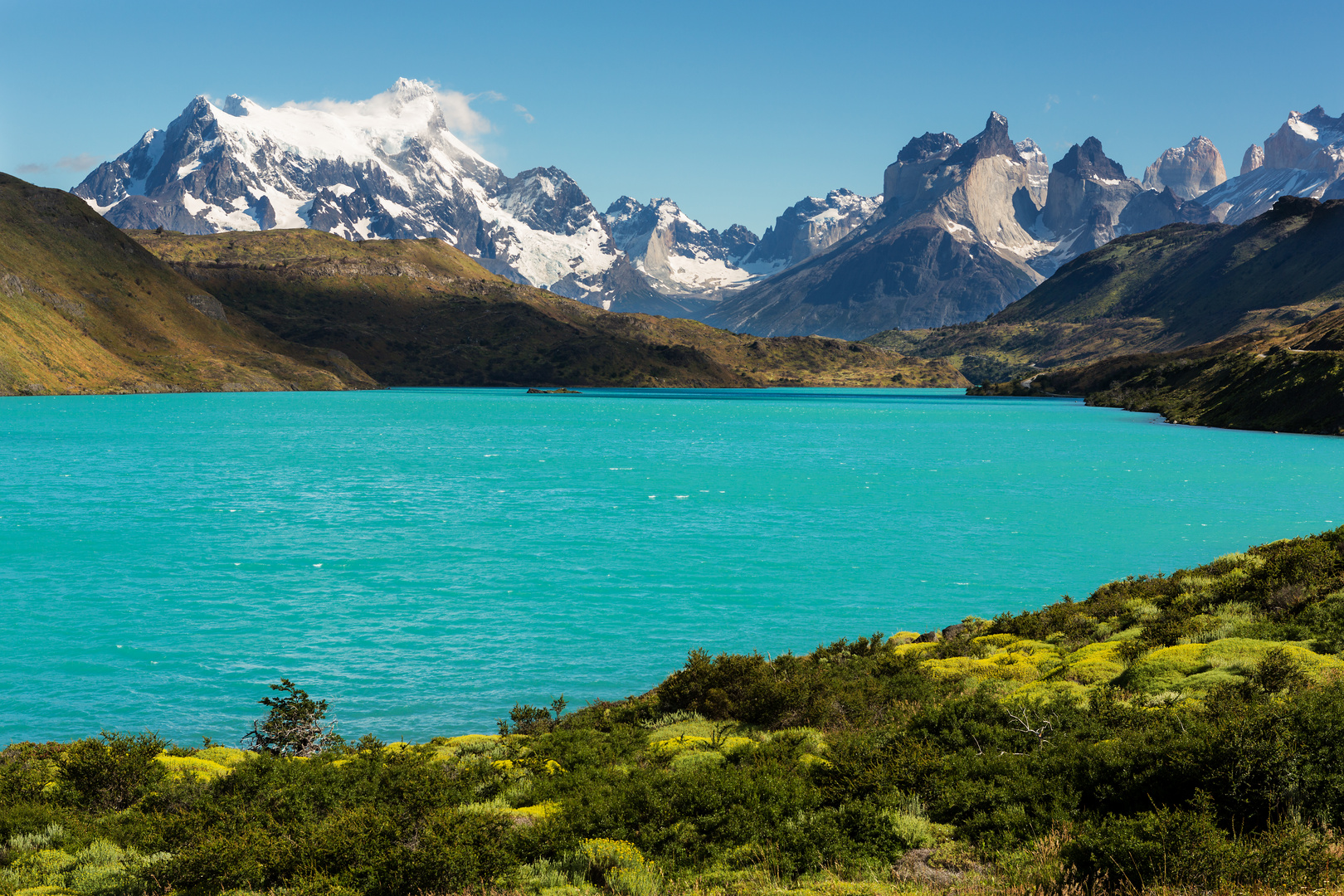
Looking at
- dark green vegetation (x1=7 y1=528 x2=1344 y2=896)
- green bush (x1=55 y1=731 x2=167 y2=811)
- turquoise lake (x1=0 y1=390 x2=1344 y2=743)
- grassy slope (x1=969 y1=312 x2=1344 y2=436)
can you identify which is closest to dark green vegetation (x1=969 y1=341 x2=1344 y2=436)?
grassy slope (x1=969 y1=312 x2=1344 y2=436)

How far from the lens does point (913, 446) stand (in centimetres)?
12675

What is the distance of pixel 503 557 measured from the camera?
50.1m

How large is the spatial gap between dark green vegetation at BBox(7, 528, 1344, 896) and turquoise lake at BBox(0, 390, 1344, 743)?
22.5ft

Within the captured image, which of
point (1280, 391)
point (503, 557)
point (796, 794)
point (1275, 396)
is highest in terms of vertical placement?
point (1280, 391)

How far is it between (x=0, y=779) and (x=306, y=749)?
6677mm

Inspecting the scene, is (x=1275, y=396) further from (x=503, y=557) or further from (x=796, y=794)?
(x=796, y=794)

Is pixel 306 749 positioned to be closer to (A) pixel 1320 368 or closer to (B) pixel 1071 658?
(B) pixel 1071 658

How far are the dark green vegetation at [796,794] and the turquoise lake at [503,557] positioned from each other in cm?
685

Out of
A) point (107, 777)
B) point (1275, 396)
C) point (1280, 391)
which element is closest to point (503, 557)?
point (107, 777)

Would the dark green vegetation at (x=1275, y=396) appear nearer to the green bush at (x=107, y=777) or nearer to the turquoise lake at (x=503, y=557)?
the turquoise lake at (x=503, y=557)

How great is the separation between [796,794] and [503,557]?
3605cm

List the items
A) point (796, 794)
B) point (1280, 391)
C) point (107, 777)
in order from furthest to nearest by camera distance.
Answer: point (1280, 391)
point (107, 777)
point (796, 794)

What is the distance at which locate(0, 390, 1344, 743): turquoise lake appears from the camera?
3073 centimetres

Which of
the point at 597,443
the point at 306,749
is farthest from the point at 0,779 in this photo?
the point at 597,443
